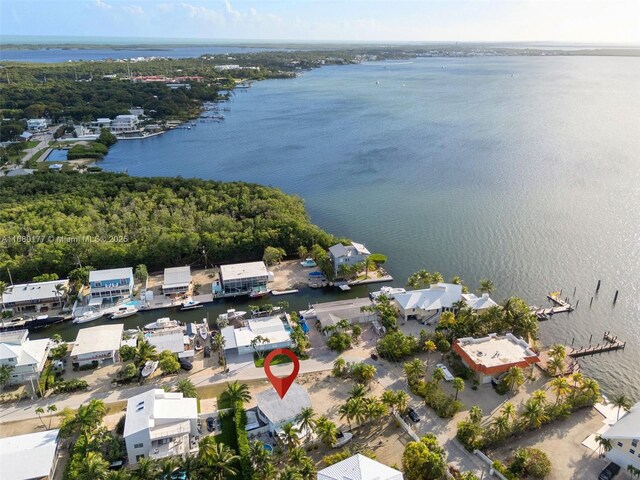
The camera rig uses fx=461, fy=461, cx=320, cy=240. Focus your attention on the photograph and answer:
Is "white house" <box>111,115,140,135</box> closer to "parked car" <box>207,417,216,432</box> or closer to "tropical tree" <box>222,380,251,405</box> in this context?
"tropical tree" <box>222,380,251,405</box>

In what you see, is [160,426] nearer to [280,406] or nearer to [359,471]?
[280,406]

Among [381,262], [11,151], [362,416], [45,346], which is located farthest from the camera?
[11,151]

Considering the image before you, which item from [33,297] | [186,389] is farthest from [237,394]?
[33,297]

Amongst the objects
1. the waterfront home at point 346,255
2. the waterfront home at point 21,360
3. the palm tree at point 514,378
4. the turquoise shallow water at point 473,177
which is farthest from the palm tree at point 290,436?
the waterfront home at point 346,255

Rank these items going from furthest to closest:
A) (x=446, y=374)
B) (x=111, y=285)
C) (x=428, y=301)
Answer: (x=111, y=285) < (x=428, y=301) < (x=446, y=374)

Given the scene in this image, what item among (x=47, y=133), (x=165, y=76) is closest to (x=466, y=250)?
(x=47, y=133)

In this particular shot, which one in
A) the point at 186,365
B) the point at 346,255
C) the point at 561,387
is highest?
the point at 346,255

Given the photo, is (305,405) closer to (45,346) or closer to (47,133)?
(45,346)
